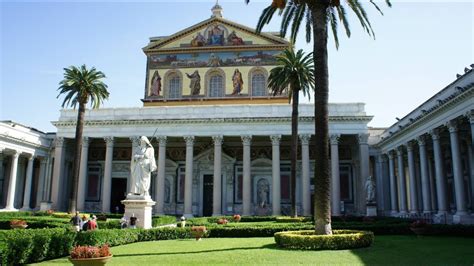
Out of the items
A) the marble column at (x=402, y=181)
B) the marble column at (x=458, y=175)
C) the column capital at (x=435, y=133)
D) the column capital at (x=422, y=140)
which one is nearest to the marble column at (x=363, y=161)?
the marble column at (x=402, y=181)

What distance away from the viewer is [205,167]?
45281 mm

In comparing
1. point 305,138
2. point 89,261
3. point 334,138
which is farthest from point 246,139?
point 89,261

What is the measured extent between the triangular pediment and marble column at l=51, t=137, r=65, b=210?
535 inches

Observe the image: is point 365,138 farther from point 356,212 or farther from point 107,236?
point 107,236

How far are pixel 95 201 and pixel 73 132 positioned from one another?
8517 mm

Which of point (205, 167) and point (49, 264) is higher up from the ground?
point (205, 167)

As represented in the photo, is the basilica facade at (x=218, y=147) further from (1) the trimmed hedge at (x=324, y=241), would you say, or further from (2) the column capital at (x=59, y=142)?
(1) the trimmed hedge at (x=324, y=241)

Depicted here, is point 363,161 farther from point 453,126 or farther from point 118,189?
point 118,189

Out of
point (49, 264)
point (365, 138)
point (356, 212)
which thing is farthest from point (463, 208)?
point (49, 264)

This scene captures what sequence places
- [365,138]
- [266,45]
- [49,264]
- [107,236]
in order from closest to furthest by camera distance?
[49,264] < [107,236] < [365,138] < [266,45]

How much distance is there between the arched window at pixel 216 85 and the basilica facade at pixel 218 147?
0.11 meters

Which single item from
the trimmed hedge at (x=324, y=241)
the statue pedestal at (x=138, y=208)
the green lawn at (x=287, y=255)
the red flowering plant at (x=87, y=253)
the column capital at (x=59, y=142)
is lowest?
the green lawn at (x=287, y=255)

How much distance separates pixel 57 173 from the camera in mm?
40875

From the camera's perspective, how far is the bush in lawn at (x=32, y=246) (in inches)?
458
